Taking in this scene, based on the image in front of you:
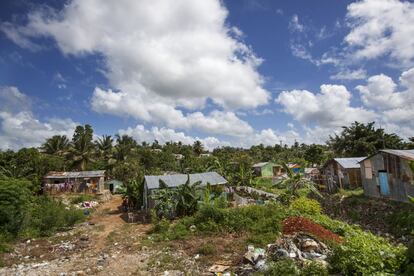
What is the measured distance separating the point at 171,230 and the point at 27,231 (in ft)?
26.8

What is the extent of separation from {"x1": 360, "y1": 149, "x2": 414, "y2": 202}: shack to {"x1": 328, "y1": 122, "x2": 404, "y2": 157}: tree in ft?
37.2

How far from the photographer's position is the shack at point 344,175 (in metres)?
26.7

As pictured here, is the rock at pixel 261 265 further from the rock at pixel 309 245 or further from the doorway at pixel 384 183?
the doorway at pixel 384 183

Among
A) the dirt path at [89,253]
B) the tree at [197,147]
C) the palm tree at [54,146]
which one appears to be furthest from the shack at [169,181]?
the tree at [197,147]

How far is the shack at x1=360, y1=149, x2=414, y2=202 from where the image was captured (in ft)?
60.0

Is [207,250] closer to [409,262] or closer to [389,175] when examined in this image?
[409,262]

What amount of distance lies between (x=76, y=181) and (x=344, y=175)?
2871 centimetres

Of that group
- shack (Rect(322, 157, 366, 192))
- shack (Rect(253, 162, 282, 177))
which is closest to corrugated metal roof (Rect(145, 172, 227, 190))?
shack (Rect(322, 157, 366, 192))

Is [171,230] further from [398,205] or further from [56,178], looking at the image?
[56,178]

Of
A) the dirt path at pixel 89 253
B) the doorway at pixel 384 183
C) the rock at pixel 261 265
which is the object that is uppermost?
the doorway at pixel 384 183

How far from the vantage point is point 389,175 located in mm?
20047

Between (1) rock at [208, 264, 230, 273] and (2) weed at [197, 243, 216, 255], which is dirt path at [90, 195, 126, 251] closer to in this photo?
(2) weed at [197, 243, 216, 255]

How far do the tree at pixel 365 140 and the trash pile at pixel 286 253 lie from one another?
26.8 metres

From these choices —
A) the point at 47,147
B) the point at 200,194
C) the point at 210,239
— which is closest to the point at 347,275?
the point at 210,239
